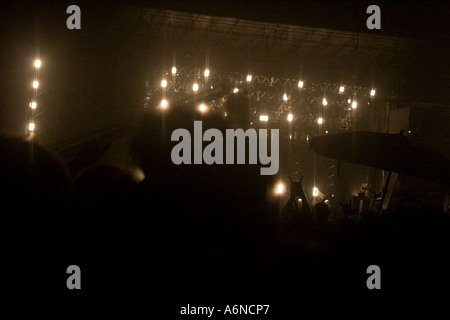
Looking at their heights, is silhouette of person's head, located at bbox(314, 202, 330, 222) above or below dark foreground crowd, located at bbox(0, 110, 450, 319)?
below

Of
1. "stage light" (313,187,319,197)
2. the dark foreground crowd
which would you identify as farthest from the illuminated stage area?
"stage light" (313,187,319,197)

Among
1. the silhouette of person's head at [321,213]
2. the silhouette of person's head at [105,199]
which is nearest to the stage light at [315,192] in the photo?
the silhouette of person's head at [321,213]

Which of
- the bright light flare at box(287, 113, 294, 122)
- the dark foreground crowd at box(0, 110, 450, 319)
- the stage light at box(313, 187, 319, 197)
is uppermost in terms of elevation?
the bright light flare at box(287, 113, 294, 122)

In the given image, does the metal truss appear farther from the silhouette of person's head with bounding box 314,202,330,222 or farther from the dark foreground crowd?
the dark foreground crowd

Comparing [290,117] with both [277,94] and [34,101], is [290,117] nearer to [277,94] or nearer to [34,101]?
[277,94]

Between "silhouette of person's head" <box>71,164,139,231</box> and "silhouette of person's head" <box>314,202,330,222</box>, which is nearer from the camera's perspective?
"silhouette of person's head" <box>71,164,139,231</box>

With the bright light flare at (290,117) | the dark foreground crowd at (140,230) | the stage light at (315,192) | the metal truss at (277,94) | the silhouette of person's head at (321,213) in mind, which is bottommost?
the stage light at (315,192)

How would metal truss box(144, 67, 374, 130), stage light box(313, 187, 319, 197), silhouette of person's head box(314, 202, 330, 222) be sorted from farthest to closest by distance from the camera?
1. stage light box(313, 187, 319, 197)
2. metal truss box(144, 67, 374, 130)
3. silhouette of person's head box(314, 202, 330, 222)

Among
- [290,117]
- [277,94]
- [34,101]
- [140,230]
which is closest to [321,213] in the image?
[140,230]

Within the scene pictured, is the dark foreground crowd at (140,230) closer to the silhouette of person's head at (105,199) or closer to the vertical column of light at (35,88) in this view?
the silhouette of person's head at (105,199)

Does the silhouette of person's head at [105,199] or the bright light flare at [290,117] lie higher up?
the bright light flare at [290,117]

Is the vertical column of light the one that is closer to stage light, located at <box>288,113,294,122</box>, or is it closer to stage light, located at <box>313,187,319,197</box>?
stage light, located at <box>288,113,294,122</box>

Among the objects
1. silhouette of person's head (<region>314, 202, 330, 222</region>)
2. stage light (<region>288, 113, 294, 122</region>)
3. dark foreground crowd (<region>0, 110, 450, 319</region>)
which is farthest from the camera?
stage light (<region>288, 113, 294, 122</region>)

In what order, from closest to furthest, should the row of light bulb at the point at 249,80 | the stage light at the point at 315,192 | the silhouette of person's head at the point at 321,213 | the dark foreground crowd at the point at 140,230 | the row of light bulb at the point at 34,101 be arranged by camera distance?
the dark foreground crowd at the point at 140,230, the silhouette of person's head at the point at 321,213, the row of light bulb at the point at 34,101, the row of light bulb at the point at 249,80, the stage light at the point at 315,192
